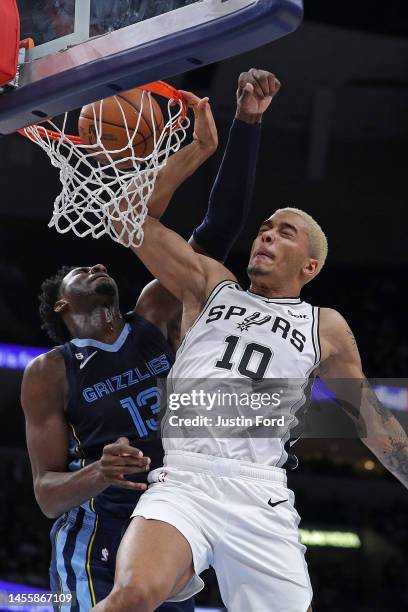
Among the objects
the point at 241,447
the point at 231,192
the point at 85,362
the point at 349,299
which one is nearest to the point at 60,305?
the point at 85,362

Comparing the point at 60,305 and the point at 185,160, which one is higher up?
the point at 185,160

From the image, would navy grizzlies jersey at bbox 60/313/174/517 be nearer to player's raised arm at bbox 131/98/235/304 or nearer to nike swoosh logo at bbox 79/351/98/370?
nike swoosh logo at bbox 79/351/98/370

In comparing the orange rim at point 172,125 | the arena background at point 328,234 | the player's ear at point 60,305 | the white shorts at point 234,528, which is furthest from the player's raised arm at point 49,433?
the arena background at point 328,234

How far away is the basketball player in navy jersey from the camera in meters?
3.50

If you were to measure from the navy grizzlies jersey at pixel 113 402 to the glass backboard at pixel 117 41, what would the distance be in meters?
1.07

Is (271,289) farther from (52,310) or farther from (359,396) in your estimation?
(52,310)

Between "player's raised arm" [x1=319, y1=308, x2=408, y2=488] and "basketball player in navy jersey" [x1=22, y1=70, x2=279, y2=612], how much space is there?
576 millimetres

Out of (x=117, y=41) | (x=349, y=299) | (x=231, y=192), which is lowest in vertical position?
(x=349, y=299)

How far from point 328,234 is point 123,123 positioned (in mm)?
7497

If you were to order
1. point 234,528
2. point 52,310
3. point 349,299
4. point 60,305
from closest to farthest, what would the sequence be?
1. point 234,528
2. point 60,305
3. point 52,310
4. point 349,299

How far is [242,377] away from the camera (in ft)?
10.6

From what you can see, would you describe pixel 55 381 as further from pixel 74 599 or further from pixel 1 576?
pixel 1 576

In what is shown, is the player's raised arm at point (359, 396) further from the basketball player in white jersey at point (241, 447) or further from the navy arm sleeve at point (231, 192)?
the navy arm sleeve at point (231, 192)

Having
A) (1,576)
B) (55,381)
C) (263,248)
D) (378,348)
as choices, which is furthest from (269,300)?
(378,348)
